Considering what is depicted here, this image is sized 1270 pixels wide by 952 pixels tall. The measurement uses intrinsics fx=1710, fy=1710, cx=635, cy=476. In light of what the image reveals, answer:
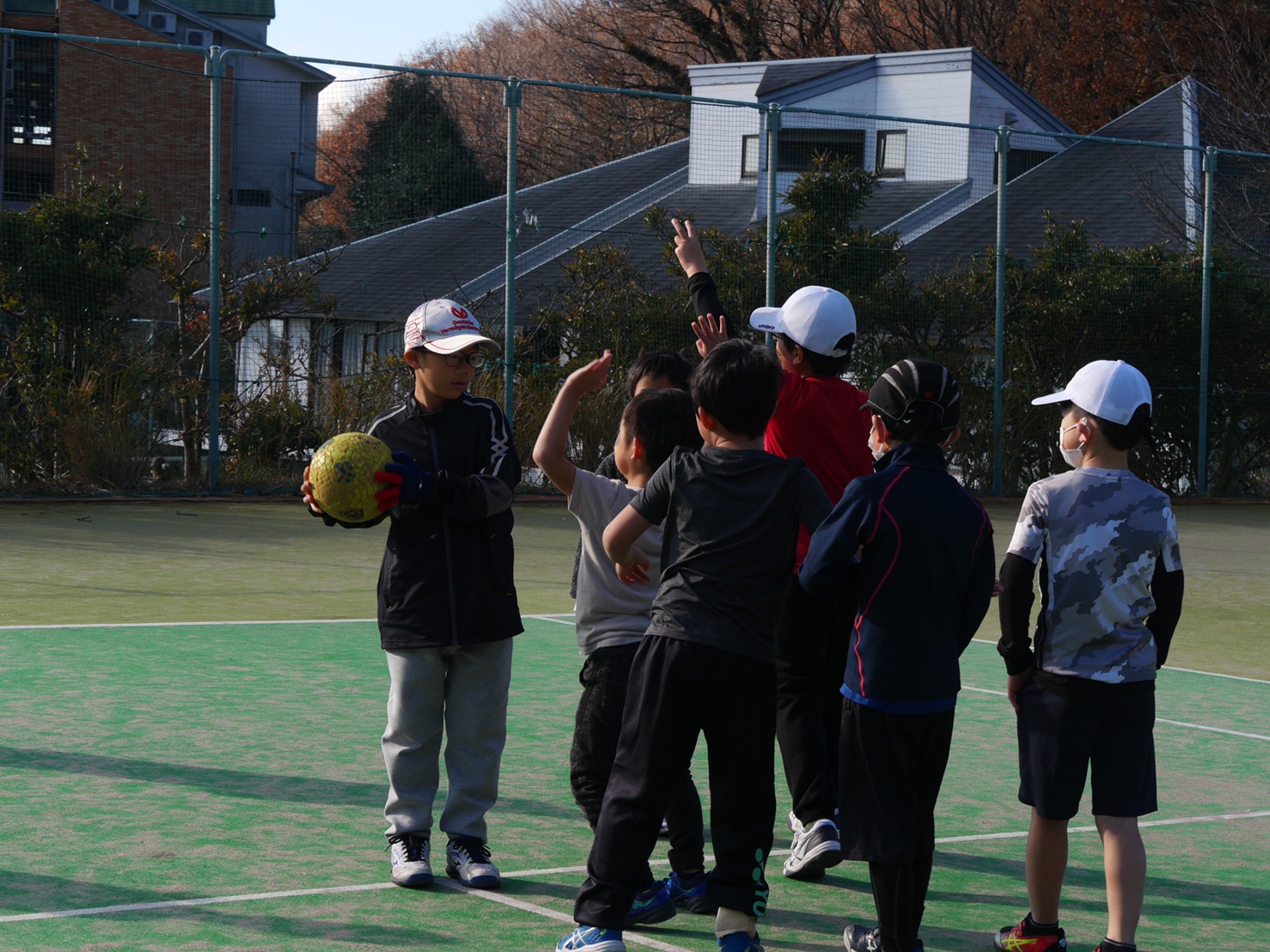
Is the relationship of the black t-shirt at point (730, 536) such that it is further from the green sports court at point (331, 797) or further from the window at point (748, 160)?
the window at point (748, 160)

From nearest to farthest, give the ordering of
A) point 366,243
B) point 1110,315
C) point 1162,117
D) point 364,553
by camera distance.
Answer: point 364,553 < point 1110,315 < point 366,243 < point 1162,117

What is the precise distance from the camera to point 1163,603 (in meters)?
4.27

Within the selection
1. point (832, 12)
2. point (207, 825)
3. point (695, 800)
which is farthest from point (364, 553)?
point (832, 12)

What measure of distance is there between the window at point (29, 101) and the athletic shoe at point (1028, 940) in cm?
2612

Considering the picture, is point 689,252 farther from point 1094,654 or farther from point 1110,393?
point 1094,654

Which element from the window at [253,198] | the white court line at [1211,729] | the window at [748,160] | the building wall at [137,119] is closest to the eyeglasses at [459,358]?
the white court line at [1211,729]

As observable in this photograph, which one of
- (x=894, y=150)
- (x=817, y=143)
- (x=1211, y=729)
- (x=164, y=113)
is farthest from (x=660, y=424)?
(x=164, y=113)

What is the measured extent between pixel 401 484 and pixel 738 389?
1.05 metres

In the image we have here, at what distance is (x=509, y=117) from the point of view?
1634 cm

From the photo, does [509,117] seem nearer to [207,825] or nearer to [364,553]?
[364,553]

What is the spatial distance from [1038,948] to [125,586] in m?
7.75

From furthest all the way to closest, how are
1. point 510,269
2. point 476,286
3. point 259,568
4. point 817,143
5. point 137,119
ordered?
point 137,119
point 476,286
point 817,143
point 510,269
point 259,568

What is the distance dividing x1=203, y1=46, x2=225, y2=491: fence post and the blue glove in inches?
437

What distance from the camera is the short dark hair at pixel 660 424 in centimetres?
450
